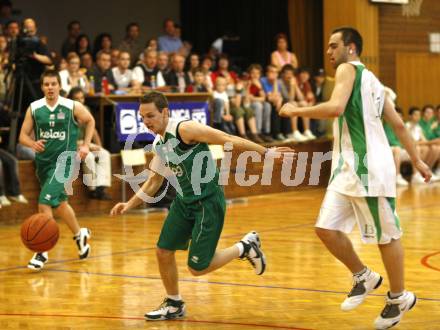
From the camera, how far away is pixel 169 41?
17500 millimetres

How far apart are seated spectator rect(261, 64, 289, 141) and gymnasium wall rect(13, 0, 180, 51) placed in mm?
4169

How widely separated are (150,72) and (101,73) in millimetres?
835

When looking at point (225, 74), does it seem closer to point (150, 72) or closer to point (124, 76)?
point (150, 72)

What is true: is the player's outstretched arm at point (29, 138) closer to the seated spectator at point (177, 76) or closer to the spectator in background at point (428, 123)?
the seated spectator at point (177, 76)

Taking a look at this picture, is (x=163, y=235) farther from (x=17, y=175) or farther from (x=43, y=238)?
(x=17, y=175)

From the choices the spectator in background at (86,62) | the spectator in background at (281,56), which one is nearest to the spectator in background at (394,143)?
the spectator in background at (281,56)

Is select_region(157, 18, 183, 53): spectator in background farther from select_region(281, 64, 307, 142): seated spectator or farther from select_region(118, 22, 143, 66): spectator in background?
select_region(281, 64, 307, 142): seated spectator

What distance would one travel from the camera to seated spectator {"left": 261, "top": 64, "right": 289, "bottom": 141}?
16.7m

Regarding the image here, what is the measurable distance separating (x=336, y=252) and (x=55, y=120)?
4216 millimetres

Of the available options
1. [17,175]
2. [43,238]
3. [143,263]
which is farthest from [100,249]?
[17,175]

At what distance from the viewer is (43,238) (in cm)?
853

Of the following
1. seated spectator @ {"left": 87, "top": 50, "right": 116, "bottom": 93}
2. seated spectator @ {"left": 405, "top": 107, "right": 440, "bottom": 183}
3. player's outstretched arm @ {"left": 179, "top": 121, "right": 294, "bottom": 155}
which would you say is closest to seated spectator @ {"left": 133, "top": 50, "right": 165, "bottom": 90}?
seated spectator @ {"left": 87, "top": 50, "right": 116, "bottom": 93}

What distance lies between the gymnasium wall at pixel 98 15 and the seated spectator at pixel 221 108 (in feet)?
15.1

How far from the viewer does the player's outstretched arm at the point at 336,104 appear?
19.0ft
